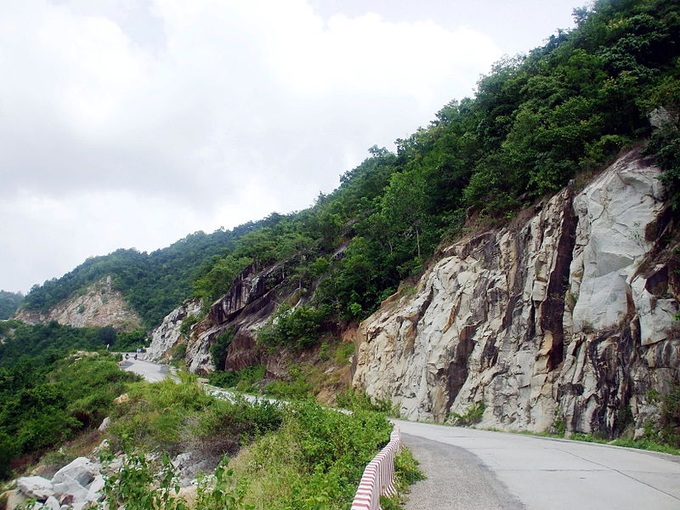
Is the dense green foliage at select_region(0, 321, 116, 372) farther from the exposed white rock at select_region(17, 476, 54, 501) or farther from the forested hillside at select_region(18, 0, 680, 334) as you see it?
the exposed white rock at select_region(17, 476, 54, 501)

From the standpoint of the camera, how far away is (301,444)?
31.6 feet

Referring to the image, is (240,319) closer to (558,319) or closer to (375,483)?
(558,319)

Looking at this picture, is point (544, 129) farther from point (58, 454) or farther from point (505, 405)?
point (58, 454)

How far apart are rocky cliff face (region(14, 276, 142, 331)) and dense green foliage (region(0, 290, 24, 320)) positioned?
36.7m

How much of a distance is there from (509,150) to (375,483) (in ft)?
67.7

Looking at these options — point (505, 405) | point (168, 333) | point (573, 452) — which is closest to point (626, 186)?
point (505, 405)

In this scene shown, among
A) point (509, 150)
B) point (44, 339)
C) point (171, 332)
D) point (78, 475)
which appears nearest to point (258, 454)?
point (78, 475)

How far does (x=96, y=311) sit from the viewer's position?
105125 millimetres

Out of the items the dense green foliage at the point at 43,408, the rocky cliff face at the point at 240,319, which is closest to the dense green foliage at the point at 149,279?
the rocky cliff face at the point at 240,319

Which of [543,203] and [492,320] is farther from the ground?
[543,203]

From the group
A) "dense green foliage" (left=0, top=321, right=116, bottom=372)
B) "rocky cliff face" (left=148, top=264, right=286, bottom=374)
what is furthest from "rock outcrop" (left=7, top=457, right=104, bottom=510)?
"dense green foliage" (left=0, top=321, right=116, bottom=372)

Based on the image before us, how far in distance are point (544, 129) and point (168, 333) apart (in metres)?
68.4

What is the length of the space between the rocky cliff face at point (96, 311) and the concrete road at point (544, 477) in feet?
337

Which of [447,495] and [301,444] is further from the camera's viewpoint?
[301,444]
